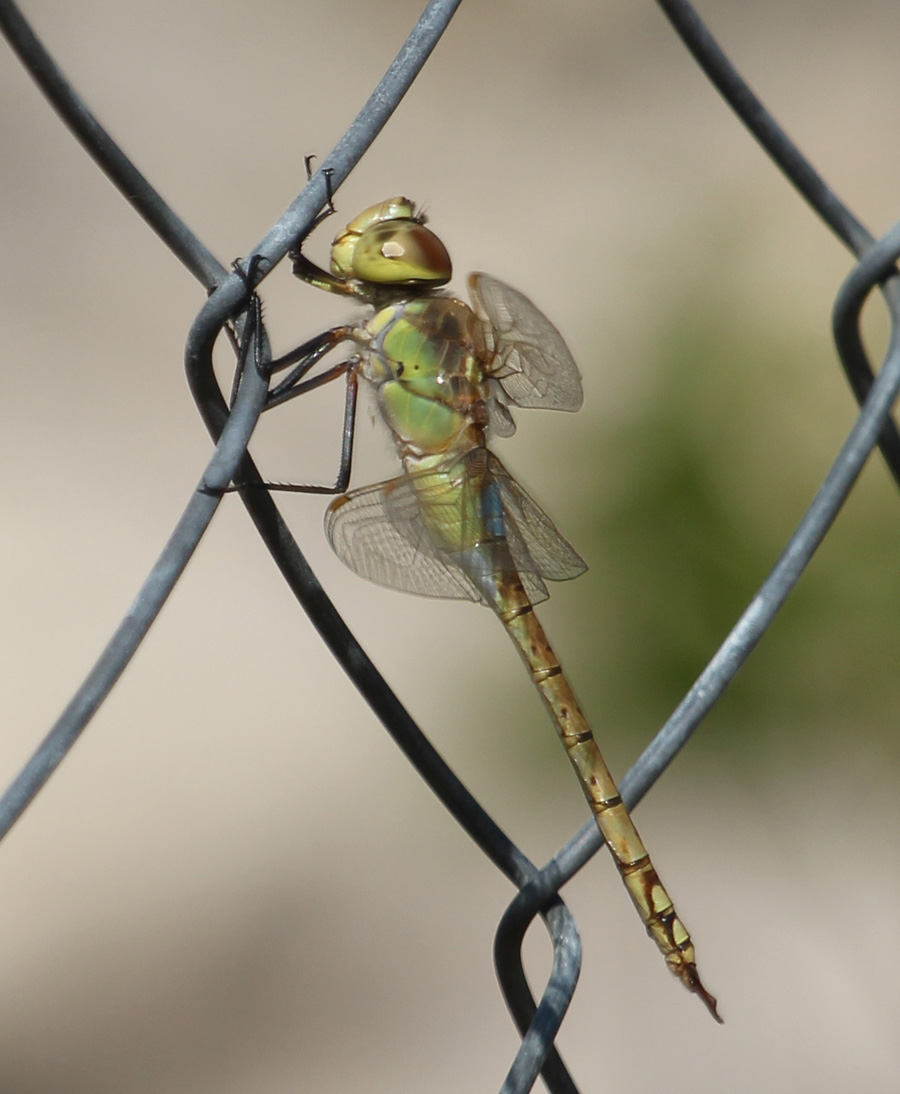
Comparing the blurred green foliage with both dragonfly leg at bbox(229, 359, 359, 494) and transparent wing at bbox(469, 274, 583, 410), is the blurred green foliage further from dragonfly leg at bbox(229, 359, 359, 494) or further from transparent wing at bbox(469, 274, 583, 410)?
dragonfly leg at bbox(229, 359, 359, 494)

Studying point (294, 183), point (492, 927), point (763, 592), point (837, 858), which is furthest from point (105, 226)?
point (763, 592)

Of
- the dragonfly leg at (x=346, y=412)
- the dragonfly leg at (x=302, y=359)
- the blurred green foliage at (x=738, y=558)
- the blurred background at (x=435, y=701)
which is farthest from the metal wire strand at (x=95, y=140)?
the blurred green foliage at (x=738, y=558)

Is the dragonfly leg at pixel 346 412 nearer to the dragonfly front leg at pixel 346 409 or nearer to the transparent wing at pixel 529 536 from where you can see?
the dragonfly front leg at pixel 346 409

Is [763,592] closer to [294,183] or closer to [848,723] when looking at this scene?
[848,723]

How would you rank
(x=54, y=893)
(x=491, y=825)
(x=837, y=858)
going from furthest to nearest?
(x=837, y=858)
(x=54, y=893)
(x=491, y=825)

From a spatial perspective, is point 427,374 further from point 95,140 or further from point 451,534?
point 95,140

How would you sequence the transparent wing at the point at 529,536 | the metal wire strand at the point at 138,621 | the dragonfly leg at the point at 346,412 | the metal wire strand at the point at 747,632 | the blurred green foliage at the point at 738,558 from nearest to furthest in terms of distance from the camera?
1. the metal wire strand at the point at 138,621
2. the metal wire strand at the point at 747,632
3. the dragonfly leg at the point at 346,412
4. the transparent wing at the point at 529,536
5. the blurred green foliage at the point at 738,558
